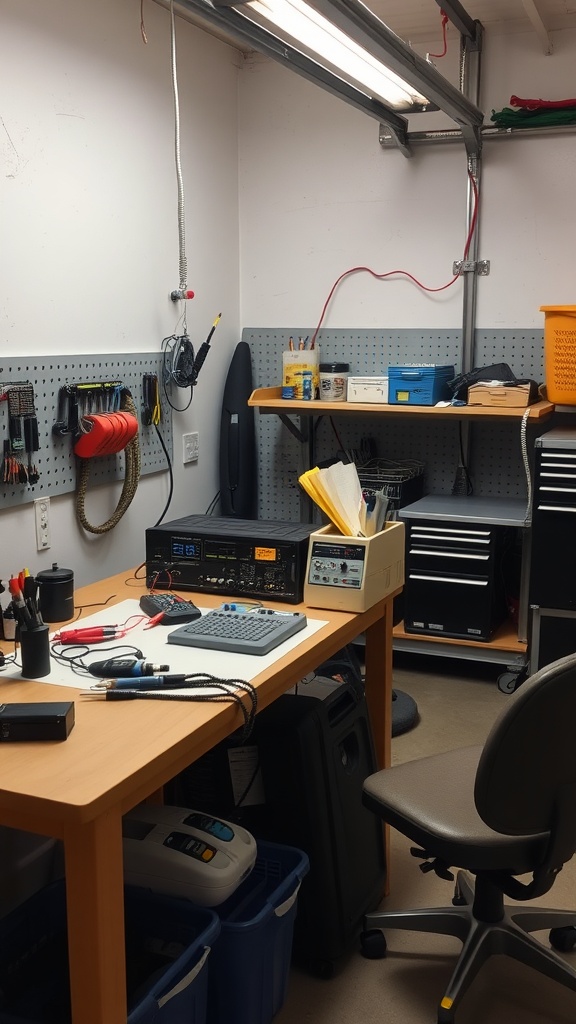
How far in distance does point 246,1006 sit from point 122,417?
5.79 feet

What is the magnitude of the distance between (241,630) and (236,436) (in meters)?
2.15

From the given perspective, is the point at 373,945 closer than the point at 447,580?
Yes

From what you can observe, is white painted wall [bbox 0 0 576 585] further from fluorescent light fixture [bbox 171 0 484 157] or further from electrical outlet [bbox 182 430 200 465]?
fluorescent light fixture [bbox 171 0 484 157]

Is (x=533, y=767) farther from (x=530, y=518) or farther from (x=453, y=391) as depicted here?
(x=453, y=391)

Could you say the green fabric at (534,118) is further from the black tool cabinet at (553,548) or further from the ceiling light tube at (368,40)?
the black tool cabinet at (553,548)

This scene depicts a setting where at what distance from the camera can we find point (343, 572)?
217cm

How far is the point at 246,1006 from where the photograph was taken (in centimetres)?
182

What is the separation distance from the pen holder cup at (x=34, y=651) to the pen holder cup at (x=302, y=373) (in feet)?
7.38

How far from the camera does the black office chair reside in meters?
1.63

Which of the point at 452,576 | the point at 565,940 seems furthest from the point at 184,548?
the point at 452,576

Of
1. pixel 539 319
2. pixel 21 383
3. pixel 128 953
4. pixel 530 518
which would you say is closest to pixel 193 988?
pixel 128 953

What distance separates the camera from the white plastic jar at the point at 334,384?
3.73m

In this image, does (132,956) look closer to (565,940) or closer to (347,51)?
(565,940)

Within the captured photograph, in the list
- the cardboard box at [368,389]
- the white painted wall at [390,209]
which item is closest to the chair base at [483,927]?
the cardboard box at [368,389]
